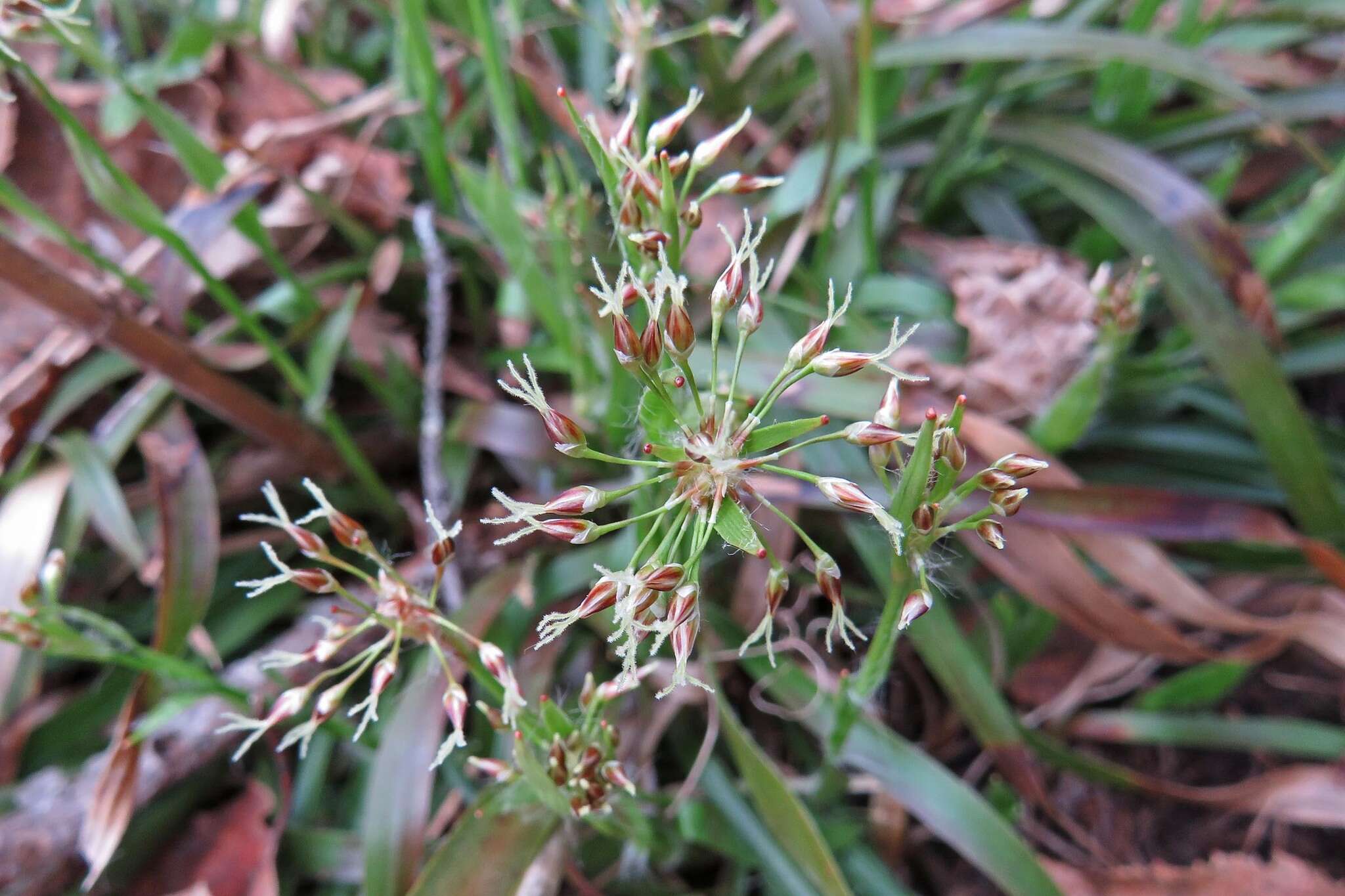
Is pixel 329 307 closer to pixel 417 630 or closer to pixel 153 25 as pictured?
pixel 417 630

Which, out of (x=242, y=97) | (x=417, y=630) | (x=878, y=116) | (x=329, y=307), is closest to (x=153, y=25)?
(x=242, y=97)

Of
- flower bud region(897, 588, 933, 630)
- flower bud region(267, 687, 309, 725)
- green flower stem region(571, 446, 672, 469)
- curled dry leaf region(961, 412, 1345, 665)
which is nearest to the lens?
green flower stem region(571, 446, 672, 469)

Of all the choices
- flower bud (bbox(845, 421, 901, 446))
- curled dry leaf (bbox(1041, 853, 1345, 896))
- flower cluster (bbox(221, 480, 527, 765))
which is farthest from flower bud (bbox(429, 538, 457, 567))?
curled dry leaf (bbox(1041, 853, 1345, 896))

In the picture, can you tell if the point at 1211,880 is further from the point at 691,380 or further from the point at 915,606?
the point at 691,380

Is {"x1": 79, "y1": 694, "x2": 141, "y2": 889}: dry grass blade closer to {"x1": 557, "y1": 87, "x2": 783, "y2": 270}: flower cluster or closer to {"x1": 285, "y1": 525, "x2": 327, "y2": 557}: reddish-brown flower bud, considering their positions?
{"x1": 285, "y1": 525, "x2": 327, "y2": 557}: reddish-brown flower bud

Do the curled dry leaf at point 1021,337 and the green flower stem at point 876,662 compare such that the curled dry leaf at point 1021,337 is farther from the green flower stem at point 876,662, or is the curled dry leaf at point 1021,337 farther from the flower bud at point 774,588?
the flower bud at point 774,588

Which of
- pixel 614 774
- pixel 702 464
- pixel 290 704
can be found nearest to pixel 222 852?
pixel 290 704
